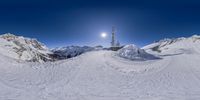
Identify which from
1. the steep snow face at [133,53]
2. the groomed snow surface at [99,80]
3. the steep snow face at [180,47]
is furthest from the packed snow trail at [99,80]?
the steep snow face at [180,47]

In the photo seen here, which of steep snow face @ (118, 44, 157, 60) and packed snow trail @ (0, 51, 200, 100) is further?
steep snow face @ (118, 44, 157, 60)

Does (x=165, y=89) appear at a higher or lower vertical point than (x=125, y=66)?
lower

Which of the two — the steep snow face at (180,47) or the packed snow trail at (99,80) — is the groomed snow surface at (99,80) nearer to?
the packed snow trail at (99,80)

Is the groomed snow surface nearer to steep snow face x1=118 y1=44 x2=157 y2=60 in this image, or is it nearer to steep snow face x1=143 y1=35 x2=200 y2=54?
steep snow face x1=118 y1=44 x2=157 y2=60

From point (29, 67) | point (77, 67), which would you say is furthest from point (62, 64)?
point (29, 67)

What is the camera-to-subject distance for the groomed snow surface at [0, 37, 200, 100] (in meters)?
14.9

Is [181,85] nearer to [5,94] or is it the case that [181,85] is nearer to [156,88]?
[156,88]

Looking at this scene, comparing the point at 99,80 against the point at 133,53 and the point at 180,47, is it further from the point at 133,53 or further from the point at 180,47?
the point at 180,47

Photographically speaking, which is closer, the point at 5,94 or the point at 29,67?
the point at 5,94

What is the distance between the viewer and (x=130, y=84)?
18.3 m

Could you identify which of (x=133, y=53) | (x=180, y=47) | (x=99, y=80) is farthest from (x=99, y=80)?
(x=180, y=47)

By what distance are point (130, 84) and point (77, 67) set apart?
6.60 m

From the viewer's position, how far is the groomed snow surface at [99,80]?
1491 cm

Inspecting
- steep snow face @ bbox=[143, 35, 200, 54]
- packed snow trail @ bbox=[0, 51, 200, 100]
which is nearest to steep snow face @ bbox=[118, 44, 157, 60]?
packed snow trail @ bbox=[0, 51, 200, 100]
